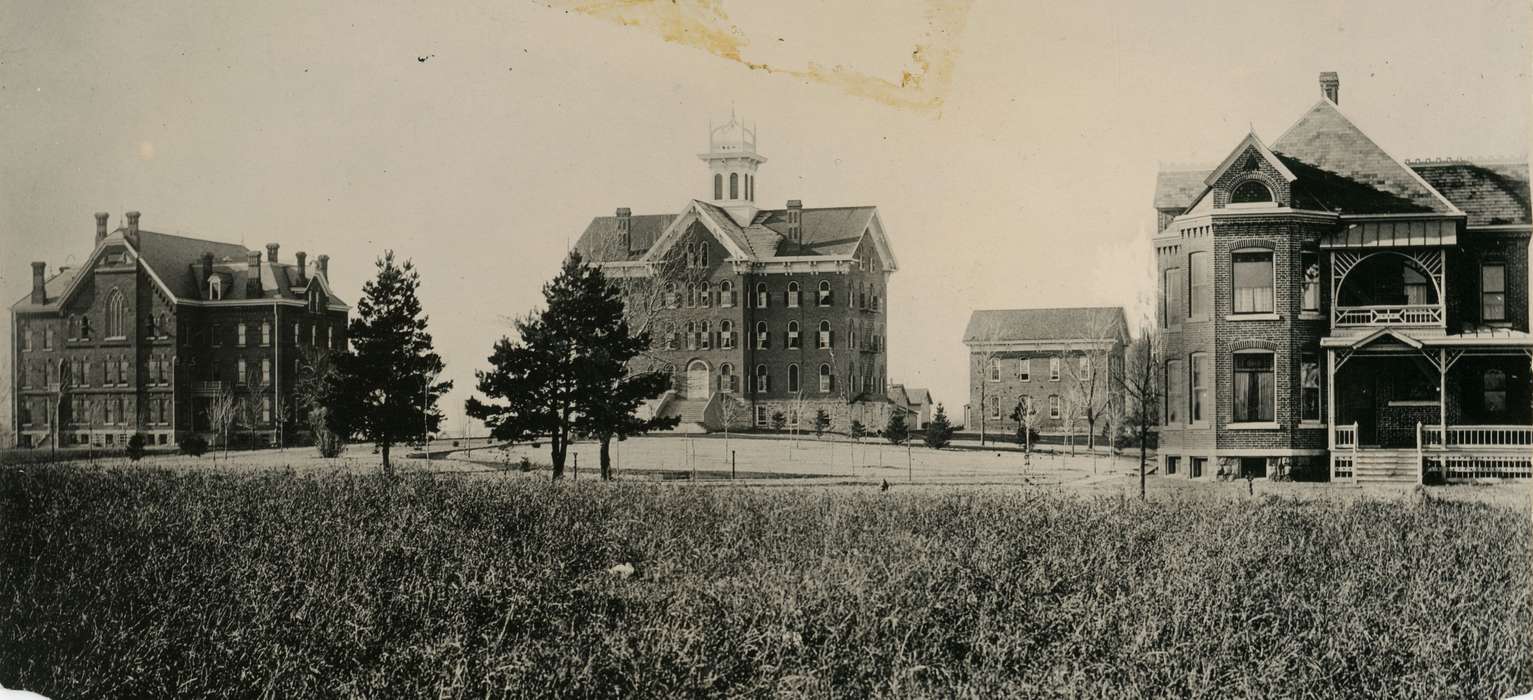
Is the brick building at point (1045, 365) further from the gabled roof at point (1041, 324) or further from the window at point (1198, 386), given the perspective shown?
the window at point (1198, 386)

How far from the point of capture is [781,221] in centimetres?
762

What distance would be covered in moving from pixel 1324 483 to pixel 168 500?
7.51 m

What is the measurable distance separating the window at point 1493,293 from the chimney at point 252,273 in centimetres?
762

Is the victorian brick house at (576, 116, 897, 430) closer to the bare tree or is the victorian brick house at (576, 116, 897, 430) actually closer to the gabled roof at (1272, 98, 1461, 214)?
the bare tree

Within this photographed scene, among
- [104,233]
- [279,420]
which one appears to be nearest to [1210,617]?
[279,420]

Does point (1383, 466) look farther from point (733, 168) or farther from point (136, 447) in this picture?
point (136, 447)

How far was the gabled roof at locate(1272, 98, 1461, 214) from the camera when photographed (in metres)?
6.66

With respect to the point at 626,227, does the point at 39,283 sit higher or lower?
lower

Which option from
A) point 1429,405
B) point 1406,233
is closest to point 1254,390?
point 1429,405

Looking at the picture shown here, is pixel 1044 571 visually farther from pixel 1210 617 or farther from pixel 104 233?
pixel 104 233

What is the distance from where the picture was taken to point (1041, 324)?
710 cm

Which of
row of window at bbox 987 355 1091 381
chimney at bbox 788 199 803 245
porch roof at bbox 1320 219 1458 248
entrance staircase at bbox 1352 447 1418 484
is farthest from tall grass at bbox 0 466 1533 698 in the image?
chimney at bbox 788 199 803 245

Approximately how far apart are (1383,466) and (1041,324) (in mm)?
2209

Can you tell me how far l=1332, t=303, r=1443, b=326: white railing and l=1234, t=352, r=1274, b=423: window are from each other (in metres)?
0.55
